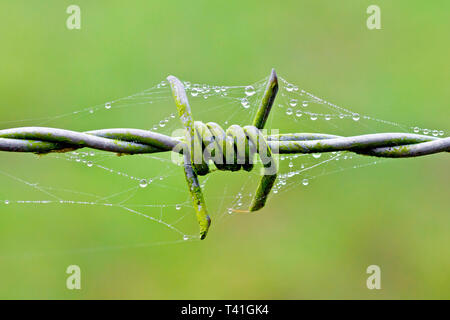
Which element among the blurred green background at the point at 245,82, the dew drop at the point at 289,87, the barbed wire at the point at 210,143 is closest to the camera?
the barbed wire at the point at 210,143

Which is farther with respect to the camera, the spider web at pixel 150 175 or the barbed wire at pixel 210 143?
the spider web at pixel 150 175

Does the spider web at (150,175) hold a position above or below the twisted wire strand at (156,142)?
above

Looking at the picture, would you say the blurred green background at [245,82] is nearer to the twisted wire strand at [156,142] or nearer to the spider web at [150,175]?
the spider web at [150,175]

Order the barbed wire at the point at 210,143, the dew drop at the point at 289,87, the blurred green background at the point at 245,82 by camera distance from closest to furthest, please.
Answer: the barbed wire at the point at 210,143
the dew drop at the point at 289,87
the blurred green background at the point at 245,82

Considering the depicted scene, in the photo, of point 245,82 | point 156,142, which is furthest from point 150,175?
point 156,142

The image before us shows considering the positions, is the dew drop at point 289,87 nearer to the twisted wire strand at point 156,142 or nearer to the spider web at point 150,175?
the spider web at point 150,175

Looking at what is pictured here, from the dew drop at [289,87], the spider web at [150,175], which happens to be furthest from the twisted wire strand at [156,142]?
the spider web at [150,175]

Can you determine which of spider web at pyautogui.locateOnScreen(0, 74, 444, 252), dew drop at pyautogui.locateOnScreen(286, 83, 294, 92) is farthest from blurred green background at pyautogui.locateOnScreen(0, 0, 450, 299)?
dew drop at pyautogui.locateOnScreen(286, 83, 294, 92)
